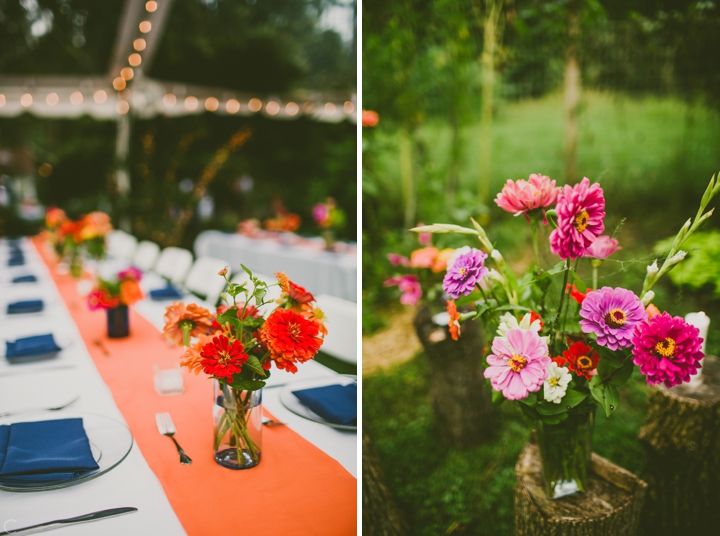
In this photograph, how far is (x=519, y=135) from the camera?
13.6ft

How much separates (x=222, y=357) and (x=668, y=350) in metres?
0.73

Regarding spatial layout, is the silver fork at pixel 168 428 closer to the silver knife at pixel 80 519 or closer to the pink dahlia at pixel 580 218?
the silver knife at pixel 80 519

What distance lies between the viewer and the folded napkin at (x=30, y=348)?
1643 mm

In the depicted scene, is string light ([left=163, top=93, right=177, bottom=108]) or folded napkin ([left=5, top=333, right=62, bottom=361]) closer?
folded napkin ([left=5, top=333, right=62, bottom=361])

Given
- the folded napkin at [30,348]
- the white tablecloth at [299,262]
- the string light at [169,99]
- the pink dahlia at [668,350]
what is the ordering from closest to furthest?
the pink dahlia at [668,350] < the folded napkin at [30,348] < the white tablecloth at [299,262] < the string light at [169,99]

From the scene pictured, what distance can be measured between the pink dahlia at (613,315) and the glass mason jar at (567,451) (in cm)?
20

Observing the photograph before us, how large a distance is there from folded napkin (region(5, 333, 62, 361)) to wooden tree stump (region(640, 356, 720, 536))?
6.22 feet

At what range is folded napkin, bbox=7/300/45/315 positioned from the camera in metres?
2.30

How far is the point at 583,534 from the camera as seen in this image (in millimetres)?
1079

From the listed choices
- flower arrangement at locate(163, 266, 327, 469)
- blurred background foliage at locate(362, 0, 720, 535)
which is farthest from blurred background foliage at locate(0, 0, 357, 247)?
flower arrangement at locate(163, 266, 327, 469)

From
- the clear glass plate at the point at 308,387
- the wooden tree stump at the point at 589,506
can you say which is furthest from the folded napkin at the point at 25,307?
the wooden tree stump at the point at 589,506

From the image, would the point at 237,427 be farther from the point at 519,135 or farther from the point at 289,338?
the point at 519,135

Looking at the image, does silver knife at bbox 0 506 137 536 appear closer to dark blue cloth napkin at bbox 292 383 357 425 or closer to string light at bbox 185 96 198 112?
dark blue cloth napkin at bbox 292 383 357 425

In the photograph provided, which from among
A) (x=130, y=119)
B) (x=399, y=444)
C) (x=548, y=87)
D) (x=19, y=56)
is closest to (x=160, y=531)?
(x=399, y=444)
